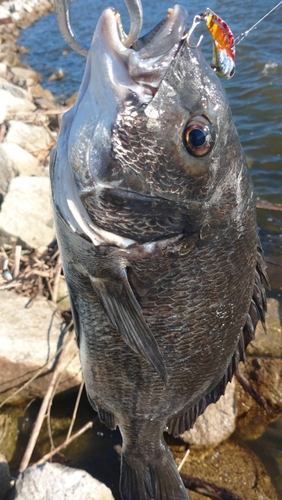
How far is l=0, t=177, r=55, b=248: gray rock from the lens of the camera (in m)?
4.66

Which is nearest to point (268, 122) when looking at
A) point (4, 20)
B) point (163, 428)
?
point (163, 428)

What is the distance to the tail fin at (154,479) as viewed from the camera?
2.46 m

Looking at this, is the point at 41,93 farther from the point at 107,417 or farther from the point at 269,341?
the point at 107,417

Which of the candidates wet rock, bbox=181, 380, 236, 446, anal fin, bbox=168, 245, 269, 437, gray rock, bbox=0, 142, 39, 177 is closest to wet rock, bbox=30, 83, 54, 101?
gray rock, bbox=0, 142, 39, 177

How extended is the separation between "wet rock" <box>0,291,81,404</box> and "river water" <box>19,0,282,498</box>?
163 cm

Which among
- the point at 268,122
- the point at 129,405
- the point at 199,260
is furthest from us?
the point at 268,122

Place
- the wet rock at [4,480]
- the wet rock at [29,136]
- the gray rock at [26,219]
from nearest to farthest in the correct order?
the wet rock at [4,480] < the gray rock at [26,219] < the wet rock at [29,136]

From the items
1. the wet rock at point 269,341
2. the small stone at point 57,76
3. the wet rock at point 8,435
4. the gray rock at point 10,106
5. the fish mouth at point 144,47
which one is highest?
the small stone at point 57,76

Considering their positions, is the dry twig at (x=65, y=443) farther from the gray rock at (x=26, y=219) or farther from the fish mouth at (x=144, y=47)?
the fish mouth at (x=144, y=47)

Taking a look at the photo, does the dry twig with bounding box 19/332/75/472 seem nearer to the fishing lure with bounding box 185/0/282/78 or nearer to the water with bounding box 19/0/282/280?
the water with bounding box 19/0/282/280

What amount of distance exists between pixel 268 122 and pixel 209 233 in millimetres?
6948

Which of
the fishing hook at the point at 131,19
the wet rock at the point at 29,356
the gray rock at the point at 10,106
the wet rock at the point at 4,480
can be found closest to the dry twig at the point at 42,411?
the wet rock at the point at 29,356

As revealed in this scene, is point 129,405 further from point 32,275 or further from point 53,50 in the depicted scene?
point 53,50

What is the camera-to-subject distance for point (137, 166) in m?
1.46
